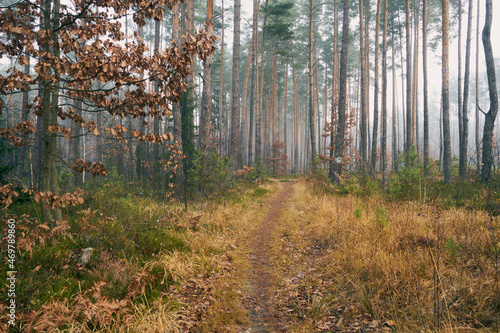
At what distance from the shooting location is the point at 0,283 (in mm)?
2734

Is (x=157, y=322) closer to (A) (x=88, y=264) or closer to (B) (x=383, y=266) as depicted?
(A) (x=88, y=264)

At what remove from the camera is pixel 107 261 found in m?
3.62

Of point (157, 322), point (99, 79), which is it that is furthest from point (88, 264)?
point (99, 79)

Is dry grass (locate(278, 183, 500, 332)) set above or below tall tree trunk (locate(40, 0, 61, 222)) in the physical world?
below

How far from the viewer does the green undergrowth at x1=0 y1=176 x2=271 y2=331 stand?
2629 mm

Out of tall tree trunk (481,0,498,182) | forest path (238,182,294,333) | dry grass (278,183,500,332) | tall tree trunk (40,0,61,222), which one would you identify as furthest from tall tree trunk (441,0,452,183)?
tall tree trunk (40,0,61,222)

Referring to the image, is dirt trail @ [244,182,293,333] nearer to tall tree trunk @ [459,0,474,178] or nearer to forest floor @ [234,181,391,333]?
forest floor @ [234,181,391,333]

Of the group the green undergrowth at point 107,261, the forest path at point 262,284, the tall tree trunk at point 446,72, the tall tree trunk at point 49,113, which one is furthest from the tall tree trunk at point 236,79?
the tall tree trunk at point 446,72

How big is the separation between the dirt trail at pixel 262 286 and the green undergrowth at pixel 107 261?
0.65m

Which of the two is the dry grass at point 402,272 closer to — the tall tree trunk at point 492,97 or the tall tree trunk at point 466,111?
the tall tree trunk at point 492,97

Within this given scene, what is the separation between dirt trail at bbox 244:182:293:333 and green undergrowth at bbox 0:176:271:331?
648 mm

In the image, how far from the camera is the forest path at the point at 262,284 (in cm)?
304

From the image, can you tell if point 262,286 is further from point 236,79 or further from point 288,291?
point 236,79

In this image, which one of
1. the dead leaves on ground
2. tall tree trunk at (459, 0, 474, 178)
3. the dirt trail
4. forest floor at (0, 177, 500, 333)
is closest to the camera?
forest floor at (0, 177, 500, 333)
